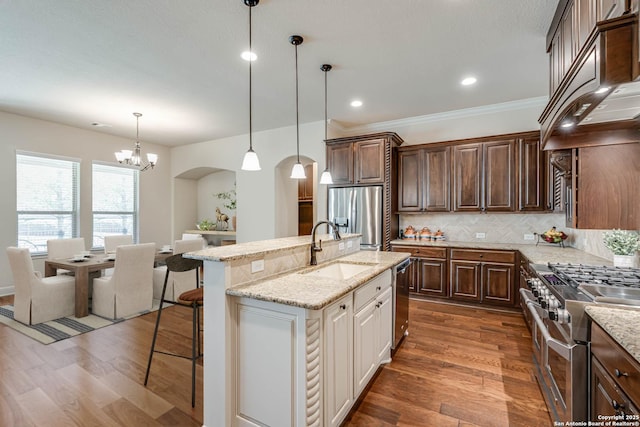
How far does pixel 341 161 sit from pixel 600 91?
3.50 m

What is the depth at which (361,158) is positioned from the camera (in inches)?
177

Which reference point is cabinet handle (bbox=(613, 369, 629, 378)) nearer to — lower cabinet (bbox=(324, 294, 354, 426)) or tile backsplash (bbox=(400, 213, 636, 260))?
lower cabinet (bbox=(324, 294, 354, 426))

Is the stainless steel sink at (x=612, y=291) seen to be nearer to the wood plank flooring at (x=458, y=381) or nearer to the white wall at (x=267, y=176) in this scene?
the wood plank flooring at (x=458, y=381)

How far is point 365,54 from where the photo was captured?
2.88 metres

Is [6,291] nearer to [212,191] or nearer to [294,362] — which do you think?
[212,191]

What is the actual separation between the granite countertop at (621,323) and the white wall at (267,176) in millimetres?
3833

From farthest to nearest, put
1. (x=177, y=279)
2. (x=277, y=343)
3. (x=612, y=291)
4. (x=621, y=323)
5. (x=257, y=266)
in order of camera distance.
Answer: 1. (x=177, y=279)
2. (x=257, y=266)
3. (x=612, y=291)
4. (x=277, y=343)
5. (x=621, y=323)

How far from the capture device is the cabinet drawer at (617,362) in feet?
3.06

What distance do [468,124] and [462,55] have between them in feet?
6.02

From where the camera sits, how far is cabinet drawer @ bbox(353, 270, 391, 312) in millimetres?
1920

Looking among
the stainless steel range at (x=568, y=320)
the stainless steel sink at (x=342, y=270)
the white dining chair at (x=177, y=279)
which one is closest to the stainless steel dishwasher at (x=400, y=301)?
the stainless steel sink at (x=342, y=270)

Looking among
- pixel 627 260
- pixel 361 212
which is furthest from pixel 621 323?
pixel 361 212

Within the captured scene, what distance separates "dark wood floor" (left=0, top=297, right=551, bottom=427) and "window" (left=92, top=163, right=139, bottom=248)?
2886 millimetres

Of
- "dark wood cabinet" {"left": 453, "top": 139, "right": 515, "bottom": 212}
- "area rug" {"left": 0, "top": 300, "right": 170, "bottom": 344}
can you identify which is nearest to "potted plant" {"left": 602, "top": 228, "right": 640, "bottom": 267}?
"dark wood cabinet" {"left": 453, "top": 139, "right": 515, "bottom": 212}
